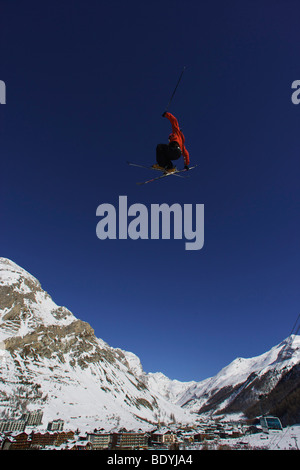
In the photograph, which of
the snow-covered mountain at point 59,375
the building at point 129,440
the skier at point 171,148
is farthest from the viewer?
the snow-covered mountain at point 59,375

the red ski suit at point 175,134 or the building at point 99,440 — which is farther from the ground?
the red ski suit at point 175,134

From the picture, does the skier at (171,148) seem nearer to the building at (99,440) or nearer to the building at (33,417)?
the building at (99,440)

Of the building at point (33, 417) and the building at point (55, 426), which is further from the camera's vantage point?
the building at point (33, 417)

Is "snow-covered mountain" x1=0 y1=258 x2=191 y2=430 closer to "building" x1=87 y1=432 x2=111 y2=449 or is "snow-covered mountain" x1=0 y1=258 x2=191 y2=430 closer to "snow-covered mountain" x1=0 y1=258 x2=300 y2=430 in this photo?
"snow-covered mountain" x1=0 y1=258 x2=300 y2=430

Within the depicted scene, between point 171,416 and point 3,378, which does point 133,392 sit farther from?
point 3,378

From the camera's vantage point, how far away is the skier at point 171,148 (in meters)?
11.2

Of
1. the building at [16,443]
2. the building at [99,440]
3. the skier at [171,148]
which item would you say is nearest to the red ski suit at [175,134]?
the skier at [171,148]

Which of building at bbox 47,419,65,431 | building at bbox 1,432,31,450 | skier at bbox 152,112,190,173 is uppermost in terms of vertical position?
skier at bbox 152,112,190,173

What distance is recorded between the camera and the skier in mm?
11224

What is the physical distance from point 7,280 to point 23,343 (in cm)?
6730

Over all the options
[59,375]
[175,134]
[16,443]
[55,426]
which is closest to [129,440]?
[16,443]

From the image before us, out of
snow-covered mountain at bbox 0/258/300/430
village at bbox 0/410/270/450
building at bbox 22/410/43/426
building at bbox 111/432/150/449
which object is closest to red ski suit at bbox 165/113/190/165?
village at bbox 0/410/270/450
